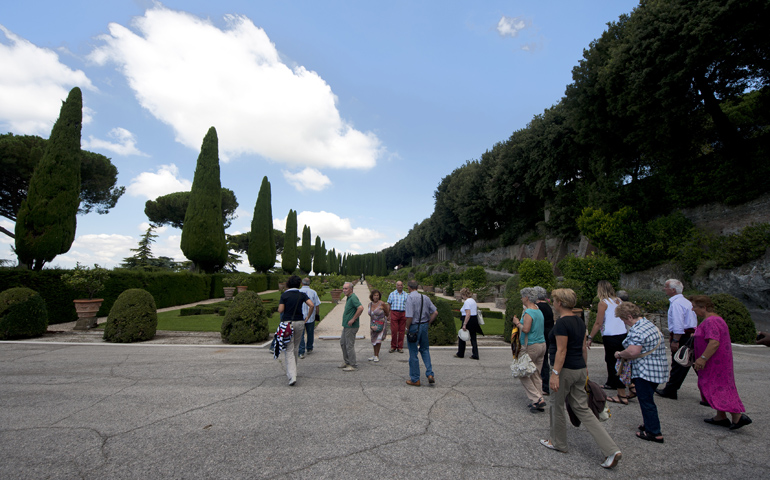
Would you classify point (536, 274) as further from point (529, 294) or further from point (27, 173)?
point (27, 173)

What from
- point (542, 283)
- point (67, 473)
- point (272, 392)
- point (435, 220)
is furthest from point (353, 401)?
point (435, 220)

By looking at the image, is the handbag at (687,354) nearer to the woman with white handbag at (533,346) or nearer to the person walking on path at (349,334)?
the woman with white handbag at (533,346)

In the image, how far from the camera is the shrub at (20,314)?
8.94m

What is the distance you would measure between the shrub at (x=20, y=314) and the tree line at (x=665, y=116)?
25.1 m

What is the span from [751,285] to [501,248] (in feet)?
103

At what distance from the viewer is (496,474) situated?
9.19 ft

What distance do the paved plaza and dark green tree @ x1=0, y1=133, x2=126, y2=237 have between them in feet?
78.7

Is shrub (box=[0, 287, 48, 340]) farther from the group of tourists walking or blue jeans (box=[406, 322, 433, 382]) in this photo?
blue jeans (box=[406, 322, 433, 382])

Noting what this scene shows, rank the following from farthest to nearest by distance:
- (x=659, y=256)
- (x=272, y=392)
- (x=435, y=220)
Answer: (x=435, y=220) → (x=659, y=256) → (x=272, y=392)

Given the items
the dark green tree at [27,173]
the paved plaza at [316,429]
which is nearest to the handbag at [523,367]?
the paved plaza at [316,429]

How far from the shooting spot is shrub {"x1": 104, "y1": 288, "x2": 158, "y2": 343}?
898 cm

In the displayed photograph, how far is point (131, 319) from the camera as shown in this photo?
9.12m

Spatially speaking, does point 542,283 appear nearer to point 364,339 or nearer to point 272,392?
point 364,339

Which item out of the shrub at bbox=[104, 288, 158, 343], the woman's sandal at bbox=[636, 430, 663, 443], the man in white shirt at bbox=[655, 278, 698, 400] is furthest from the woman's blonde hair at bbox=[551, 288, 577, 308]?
the shrub at bbox=[104, 288, 158, 343]
